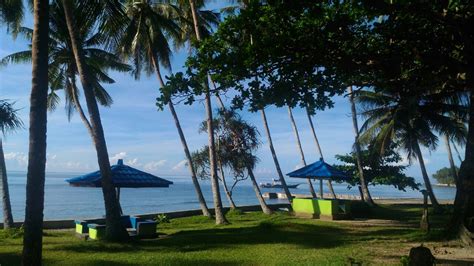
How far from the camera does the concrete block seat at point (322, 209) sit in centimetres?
1697

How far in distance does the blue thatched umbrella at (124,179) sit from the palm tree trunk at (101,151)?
697 mm

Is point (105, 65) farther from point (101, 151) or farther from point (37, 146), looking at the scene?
point (37, 146)

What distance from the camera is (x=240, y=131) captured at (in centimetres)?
2359

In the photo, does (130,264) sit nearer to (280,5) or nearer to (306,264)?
(306,264)

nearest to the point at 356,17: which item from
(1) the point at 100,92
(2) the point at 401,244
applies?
(2) the point at 401,244

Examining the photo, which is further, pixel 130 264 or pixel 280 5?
pixel 130 264

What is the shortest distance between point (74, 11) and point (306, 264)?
9456 millimetres

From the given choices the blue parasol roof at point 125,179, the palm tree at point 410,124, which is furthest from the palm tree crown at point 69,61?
the palm tree at point 410,124

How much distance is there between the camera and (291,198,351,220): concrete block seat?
1697 centimetres

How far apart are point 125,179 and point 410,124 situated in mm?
16438

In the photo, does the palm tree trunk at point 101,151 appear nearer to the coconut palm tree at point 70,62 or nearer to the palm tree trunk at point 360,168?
the coconut palm tree at point 70,62

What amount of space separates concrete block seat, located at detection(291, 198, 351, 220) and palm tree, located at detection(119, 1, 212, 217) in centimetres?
498

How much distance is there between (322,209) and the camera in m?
17.3

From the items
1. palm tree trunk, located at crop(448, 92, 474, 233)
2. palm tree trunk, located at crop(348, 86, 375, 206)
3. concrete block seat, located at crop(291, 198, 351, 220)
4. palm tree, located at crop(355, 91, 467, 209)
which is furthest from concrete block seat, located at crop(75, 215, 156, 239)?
palm tree trunk, located at crop(348, 86, 375, 206)
